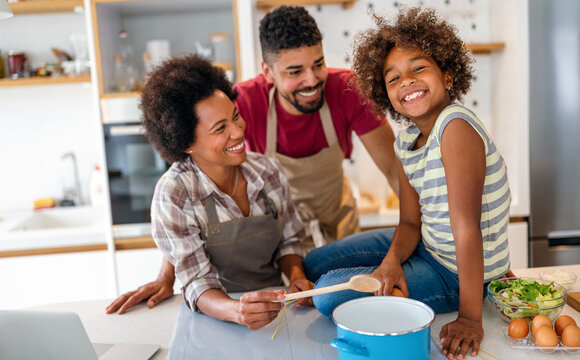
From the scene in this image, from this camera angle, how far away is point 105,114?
7.98ft

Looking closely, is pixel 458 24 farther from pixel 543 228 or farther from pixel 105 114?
pixel 105 114

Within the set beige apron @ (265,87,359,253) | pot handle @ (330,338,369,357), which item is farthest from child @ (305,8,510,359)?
beige apron @ (265,87,359,253)

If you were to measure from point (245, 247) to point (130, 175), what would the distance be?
1264 mm

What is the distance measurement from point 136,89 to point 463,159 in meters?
1.80

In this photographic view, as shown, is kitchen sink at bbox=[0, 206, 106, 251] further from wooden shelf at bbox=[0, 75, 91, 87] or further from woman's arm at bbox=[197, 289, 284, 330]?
woman's arm at bbox=[197, 289, 284, 330]

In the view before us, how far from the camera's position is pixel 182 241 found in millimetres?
1284

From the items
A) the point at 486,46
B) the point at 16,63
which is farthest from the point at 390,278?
the point at 16,63

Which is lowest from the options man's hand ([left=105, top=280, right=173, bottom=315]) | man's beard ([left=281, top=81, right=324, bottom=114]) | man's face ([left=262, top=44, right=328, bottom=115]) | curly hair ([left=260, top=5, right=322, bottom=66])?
man's hand ([left=105, top=280, right=173, bottom=315])

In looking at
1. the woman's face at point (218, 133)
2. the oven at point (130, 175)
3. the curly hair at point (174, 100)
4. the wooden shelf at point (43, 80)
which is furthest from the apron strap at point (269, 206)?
the wooden shelf at point (43, 80)

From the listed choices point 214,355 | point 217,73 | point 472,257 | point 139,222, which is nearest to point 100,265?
point 139,222

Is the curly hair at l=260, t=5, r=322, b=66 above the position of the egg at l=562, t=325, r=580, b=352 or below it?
above

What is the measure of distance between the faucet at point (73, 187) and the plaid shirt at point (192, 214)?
1.64m

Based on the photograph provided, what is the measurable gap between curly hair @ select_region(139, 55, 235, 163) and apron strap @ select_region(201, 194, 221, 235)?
0.53 feet

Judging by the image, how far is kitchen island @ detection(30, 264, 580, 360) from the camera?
1010 mm
